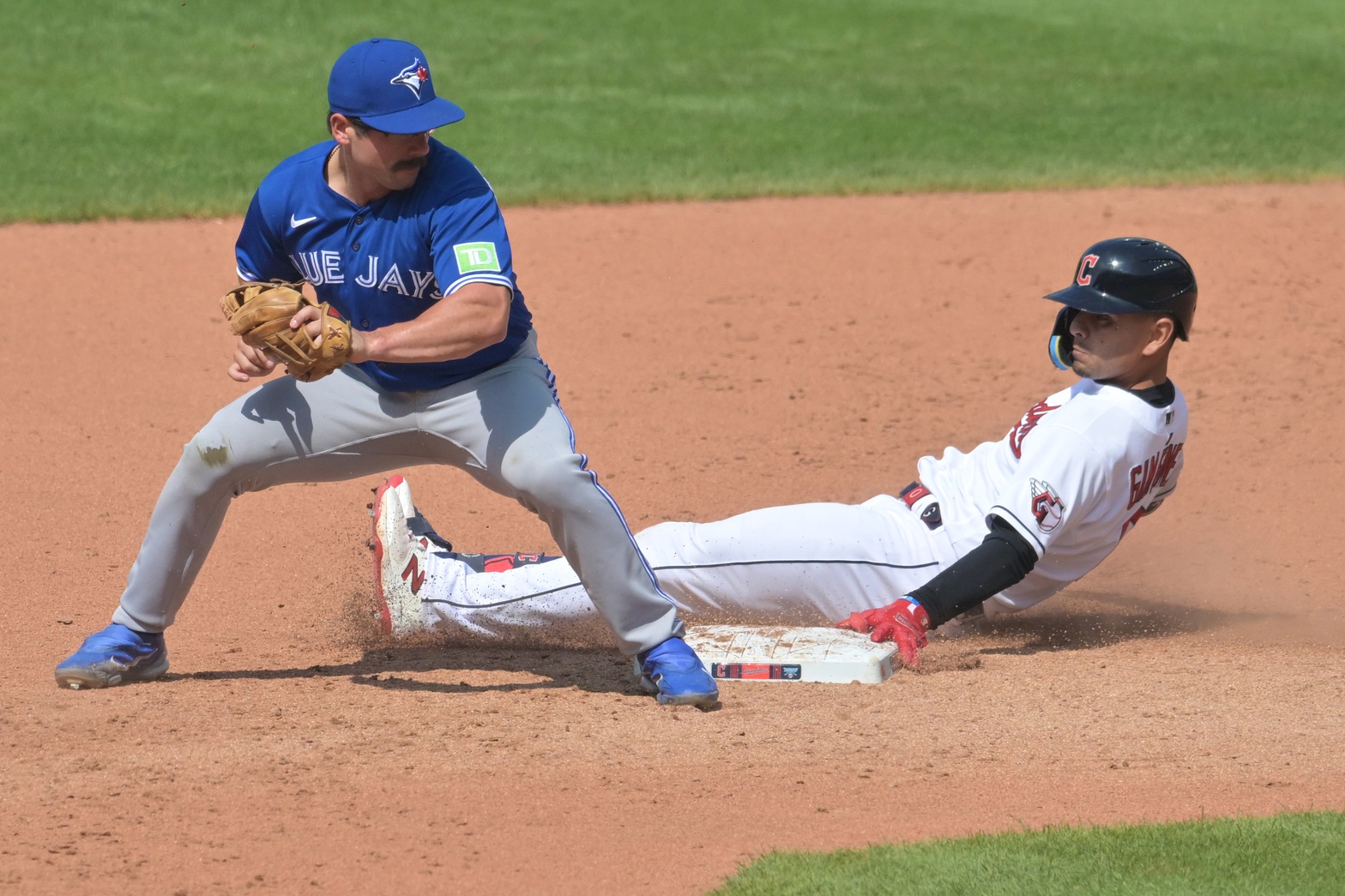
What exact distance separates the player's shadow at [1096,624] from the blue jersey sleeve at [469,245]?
1804mm

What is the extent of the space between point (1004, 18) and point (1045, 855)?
42.8 feet

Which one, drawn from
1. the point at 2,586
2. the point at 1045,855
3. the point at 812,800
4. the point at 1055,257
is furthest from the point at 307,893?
the point at 1055,257

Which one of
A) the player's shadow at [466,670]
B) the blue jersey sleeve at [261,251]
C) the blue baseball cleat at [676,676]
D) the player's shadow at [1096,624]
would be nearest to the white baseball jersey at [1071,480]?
the player's shadow at [1096,624]

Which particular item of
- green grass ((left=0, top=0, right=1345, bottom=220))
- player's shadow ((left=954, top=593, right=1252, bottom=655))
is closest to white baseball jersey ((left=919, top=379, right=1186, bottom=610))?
player's shadow ((left=954, top=593, right=1252, bottom=655))

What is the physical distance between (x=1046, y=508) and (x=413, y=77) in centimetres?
199

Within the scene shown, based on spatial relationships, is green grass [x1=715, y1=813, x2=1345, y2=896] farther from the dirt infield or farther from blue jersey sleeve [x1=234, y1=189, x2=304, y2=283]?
blue jersey sleeve [x1=234, y1=189, x2=304, y2=283]

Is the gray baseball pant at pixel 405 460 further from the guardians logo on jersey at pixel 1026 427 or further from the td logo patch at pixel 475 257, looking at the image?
the guardians logo on jersey at pixel 1026 427

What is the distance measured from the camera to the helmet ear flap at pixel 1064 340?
14.9 feet

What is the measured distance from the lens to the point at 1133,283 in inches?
171

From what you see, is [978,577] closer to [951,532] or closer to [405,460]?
[951,532]

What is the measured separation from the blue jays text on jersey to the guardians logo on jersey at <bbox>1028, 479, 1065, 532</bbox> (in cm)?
146

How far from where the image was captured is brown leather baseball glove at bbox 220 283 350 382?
369 centimetres

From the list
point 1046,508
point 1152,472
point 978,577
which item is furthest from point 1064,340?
point 978,577

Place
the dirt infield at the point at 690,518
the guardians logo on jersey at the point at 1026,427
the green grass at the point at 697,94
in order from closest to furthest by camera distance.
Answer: the dirt infield at the point at 690,518 → the guardians logo on jersey at the point at 1026,427 → the green grass at the point at 697,94
